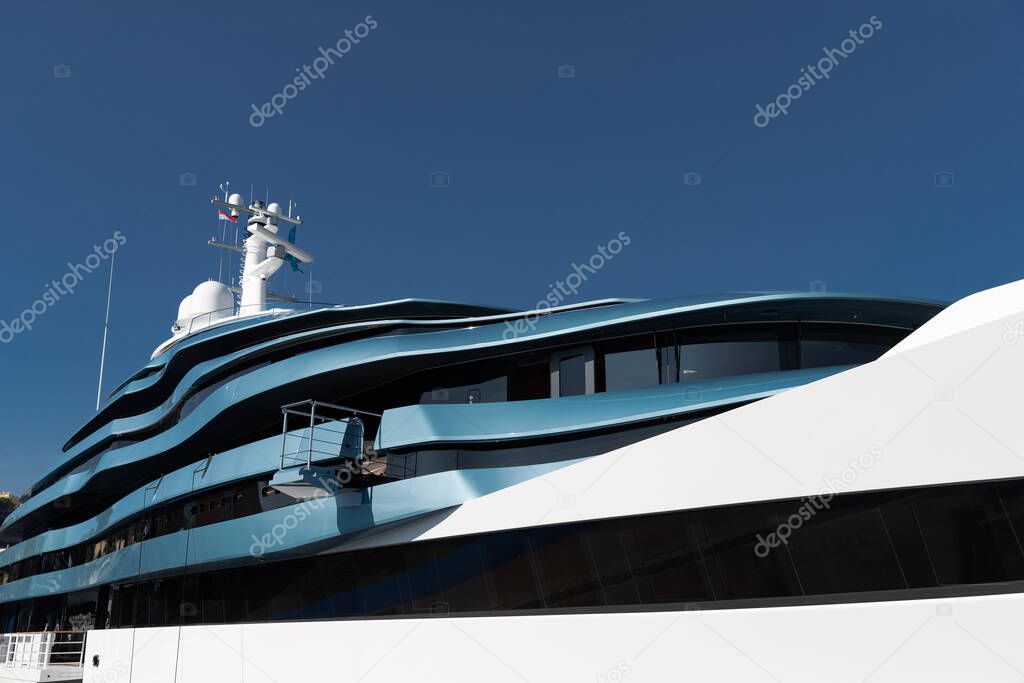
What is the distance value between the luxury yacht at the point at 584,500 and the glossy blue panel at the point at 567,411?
0.04 m

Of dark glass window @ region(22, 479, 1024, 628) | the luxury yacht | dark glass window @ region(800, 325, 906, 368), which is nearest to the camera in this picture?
dark glass window @ region(22, 479, 1024, 628)

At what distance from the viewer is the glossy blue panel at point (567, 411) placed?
11617mm

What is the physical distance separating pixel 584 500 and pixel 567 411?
3025 millimetres

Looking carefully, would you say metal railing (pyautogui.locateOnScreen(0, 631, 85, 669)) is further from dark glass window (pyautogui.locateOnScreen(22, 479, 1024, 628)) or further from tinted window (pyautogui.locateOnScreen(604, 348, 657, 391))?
tinted window (pyautogui.locateOnScreen(604, 348, 657, 391))

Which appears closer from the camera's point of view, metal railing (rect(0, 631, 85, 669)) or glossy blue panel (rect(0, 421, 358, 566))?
glossy blue panel (rect(0, 421, 358, 566))

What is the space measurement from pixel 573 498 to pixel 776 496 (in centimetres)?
260

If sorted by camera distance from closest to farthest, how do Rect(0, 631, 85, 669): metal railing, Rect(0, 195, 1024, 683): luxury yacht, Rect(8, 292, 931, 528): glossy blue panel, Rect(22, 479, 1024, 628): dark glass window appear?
Rect(22, 479, 1024, 628): dark glass window < Rect(0, 195, 1024, 683): luxury yacht < Rect(8, 292, 931, 528): glossy blue panel < Rect(0, 631, 85, 669): metal railing

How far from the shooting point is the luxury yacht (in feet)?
22.7

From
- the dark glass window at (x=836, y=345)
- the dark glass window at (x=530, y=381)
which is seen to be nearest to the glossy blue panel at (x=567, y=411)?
the dark glass window at (x=836, y=345)

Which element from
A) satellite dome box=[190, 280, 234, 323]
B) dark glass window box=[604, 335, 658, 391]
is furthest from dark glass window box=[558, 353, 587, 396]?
satellite dome box=[190, 280, 234, 323]

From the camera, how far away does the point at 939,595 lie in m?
6.81

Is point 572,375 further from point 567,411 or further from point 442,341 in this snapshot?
point 442,341

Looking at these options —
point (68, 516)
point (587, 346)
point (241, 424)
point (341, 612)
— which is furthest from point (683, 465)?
point (68, 516)

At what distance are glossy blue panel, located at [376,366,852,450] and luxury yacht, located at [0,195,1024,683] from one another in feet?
0.14
